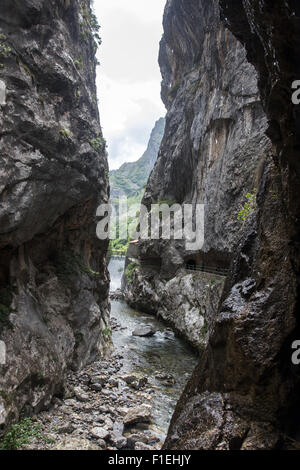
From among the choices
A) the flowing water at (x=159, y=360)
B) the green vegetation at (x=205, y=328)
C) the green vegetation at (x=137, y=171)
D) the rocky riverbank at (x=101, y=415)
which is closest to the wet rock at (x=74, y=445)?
the rocky riverbank at (x=101, y=415)

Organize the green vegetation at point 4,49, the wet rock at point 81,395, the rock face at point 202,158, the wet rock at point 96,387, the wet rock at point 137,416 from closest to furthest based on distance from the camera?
the green vegetation at point 4,49 < the wet rock at point 137,416 < the wet rock at point 81,395 < the wet rock at point 96,387 < the rock face at point 202,158

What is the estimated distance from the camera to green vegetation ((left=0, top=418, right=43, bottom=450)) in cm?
543

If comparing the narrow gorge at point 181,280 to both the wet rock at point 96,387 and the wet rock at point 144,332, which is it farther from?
the wet rock at point 144,332

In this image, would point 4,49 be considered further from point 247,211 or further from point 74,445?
point 74,445

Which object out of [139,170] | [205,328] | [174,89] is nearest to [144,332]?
[205,328]

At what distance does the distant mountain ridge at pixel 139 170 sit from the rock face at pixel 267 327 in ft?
522

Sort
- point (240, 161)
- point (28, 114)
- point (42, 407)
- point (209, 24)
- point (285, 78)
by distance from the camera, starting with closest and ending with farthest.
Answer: point (285, 78) → point (42, 407) → point (28, 114) → point (240, 161) → point (209, 24)

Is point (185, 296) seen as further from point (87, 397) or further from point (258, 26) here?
point (258, 26)

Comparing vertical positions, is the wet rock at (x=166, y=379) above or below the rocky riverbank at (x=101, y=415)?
below

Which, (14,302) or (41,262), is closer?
(14,302)

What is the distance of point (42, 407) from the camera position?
7.43 meters

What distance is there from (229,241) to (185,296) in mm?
6290

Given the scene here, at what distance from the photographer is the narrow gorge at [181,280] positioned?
13.9 feet

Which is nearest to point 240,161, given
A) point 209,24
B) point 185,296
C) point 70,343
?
point 185,296
